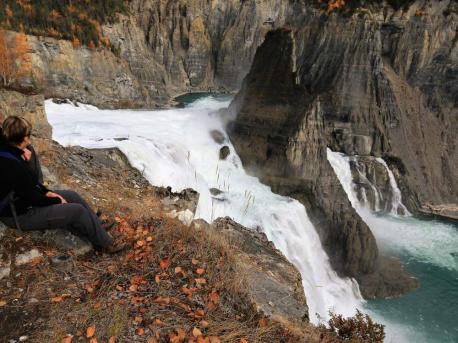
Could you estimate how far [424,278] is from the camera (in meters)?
17.7

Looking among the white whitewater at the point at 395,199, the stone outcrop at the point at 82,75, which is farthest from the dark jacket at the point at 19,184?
the stone outcrop at the point at 82,75

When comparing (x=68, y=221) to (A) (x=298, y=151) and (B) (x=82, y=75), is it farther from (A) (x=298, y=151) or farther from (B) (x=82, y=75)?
(B) (x=82, y=75)

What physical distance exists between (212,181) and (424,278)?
11270mm

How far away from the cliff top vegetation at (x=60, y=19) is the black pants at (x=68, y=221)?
37.4 metres

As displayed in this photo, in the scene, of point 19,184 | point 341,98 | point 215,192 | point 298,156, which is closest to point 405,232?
point 298,156

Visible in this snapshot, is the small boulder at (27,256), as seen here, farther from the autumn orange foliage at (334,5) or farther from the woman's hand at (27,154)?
the autumn orange foliage at (334,5)

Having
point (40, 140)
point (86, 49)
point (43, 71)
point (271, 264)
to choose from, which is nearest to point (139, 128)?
point (40, 140)

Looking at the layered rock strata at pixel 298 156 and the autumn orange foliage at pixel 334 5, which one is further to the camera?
the autumn orange foliage at pixel 334 5

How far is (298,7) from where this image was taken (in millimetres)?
30531

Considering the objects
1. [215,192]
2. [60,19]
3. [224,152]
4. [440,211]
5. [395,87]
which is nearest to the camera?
[215,192]

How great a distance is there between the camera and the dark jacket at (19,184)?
12.6 feet

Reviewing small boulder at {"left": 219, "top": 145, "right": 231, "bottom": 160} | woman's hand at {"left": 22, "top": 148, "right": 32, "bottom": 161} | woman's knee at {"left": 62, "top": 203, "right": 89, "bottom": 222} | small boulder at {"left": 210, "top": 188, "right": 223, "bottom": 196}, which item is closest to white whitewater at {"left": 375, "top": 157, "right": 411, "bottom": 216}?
small boulder at {"left": 219, "top": 145, "right": 231, "bottom": 160}

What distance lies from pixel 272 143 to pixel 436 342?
38.4 feet

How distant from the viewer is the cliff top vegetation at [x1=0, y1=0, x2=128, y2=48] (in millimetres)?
37281
